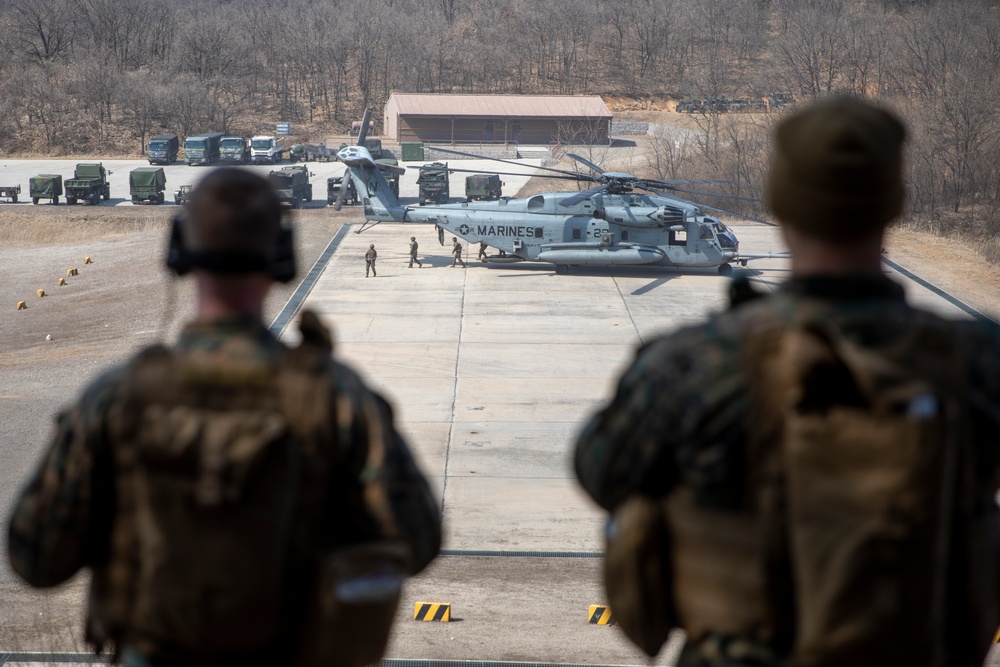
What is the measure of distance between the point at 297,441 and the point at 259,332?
0.32 meters

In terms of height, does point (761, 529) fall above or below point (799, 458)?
below

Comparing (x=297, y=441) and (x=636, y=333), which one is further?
(x=636, y=333)

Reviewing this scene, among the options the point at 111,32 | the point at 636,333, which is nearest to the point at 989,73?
the point at 636,333

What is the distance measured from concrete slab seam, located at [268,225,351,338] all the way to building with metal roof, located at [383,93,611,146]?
2995 cm

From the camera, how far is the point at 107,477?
2572 millimetres

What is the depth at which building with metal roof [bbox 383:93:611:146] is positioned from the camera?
59188mm

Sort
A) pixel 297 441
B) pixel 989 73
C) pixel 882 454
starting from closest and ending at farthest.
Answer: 1. pixel 882 454
2. pixel 297 441
3. pixel 989 73

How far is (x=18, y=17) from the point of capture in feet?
249

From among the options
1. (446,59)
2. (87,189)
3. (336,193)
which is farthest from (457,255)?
(446,59)

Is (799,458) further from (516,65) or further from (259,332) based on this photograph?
(516,65)

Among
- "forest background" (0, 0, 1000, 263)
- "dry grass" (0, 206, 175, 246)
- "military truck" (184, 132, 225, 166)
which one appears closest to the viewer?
"dry grass" (0, 206, 175, 246)

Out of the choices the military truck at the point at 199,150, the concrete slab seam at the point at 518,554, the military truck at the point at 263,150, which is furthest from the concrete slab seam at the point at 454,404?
the military truck at the point at 263,150

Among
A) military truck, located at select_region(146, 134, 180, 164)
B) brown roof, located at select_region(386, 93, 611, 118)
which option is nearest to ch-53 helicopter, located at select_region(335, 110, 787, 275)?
military truck, located at select_region(146, 134, 180, 164)

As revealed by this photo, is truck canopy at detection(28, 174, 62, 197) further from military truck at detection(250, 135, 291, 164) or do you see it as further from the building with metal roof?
the building with metal roof
